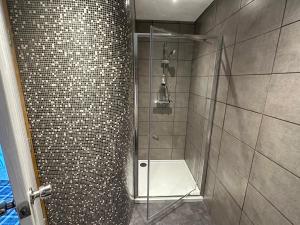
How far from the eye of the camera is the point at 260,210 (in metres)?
0.92

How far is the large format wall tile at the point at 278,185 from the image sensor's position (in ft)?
2.35

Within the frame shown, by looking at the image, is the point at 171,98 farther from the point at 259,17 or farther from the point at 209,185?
the point at 259,17

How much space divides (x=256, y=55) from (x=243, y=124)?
511 millimetres

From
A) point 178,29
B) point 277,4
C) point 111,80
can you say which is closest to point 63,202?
point 111,80

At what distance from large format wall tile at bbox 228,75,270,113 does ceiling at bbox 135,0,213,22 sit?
43.1 inches

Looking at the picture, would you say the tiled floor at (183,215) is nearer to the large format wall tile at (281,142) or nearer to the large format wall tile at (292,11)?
the large format wall tile at (281,142)

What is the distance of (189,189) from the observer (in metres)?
1.93

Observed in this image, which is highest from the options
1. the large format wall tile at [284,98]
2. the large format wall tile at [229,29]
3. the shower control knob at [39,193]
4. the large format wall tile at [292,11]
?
the large format wall tile at [229,29]

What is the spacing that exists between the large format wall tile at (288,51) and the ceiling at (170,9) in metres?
1.16

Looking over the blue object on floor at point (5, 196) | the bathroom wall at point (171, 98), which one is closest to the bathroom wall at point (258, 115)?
the bathroom wall at point (171, 98)

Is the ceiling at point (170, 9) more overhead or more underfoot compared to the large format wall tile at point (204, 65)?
more overhead

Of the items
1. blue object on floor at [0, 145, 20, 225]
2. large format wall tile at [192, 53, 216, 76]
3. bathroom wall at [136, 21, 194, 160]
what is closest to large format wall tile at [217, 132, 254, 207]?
large format wall tile at [192, 53, 216, 76]

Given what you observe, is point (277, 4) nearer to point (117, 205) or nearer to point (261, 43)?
point (261, 43)

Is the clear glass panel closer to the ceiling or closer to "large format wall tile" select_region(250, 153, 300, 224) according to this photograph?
the ceiling
